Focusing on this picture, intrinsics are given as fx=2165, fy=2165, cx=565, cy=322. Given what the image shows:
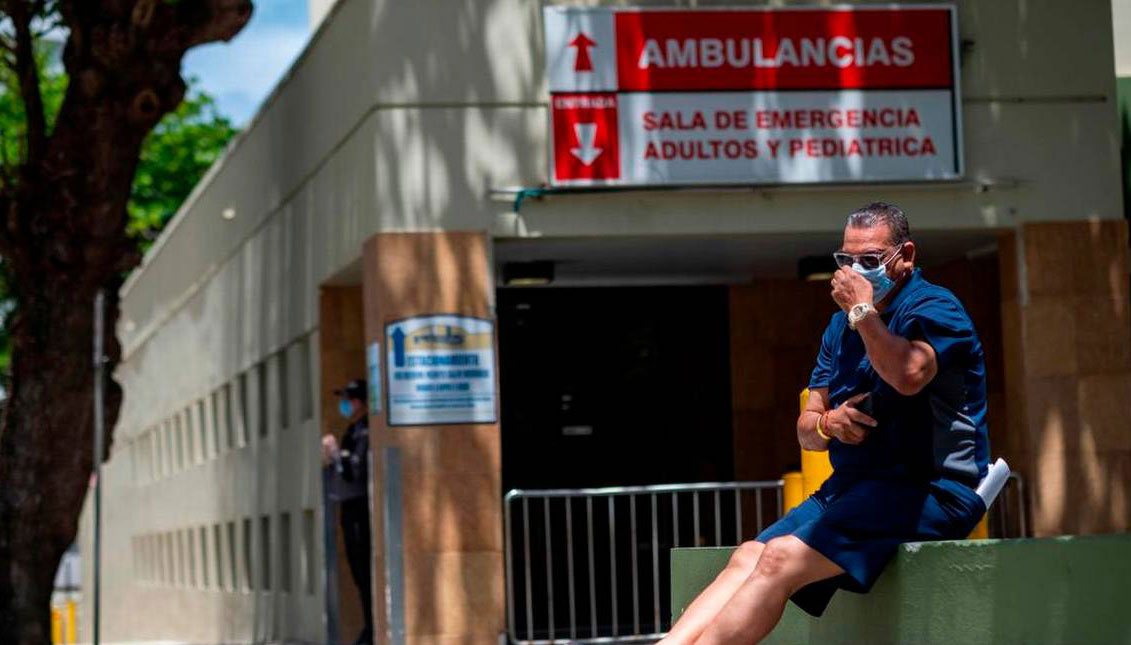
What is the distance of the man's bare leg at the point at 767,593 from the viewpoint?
6.55 m

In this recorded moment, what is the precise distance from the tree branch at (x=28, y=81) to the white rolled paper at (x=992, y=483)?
13583mm

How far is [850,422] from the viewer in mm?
6723

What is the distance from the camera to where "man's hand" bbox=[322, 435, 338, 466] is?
53.3 ft

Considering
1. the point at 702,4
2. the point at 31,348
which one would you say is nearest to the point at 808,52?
the point at 702,4

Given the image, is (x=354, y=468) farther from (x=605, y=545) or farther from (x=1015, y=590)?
(x=1015, y=590)

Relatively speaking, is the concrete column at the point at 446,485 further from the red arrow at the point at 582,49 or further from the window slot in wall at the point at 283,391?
the window slot in wall at the point at 283,391

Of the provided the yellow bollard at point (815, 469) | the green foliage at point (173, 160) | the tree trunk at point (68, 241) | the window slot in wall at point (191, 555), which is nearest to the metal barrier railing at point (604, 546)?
the tree trunk at point (68, 241)

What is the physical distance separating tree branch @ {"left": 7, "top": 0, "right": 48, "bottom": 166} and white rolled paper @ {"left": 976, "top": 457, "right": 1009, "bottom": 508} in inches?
535

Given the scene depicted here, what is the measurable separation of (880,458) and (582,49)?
8.66 metres

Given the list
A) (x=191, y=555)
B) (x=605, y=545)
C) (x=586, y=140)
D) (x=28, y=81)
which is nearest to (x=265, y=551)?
(x=605, y=545)

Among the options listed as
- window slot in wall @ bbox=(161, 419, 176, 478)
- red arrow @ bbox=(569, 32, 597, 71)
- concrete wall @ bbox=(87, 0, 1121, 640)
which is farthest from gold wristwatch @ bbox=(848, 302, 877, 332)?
window slot in wall @ bbox=(161, 419, 176, 478)

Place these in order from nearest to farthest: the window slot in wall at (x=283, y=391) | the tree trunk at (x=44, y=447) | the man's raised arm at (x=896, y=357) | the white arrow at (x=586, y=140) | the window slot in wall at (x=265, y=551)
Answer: the man's raised arm at (x=896, y=357) → the white arrow at (x=586, y=140) → the tree trunk at (x=44, y=447) → the window slot in wall at (x=283, y=391) → the window slot in wall at (x=265, y=551)

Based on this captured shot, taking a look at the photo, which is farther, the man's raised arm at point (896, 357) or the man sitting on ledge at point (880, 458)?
the man sitting on ledge at point (880, 458)

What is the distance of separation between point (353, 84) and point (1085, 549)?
10.1 m
